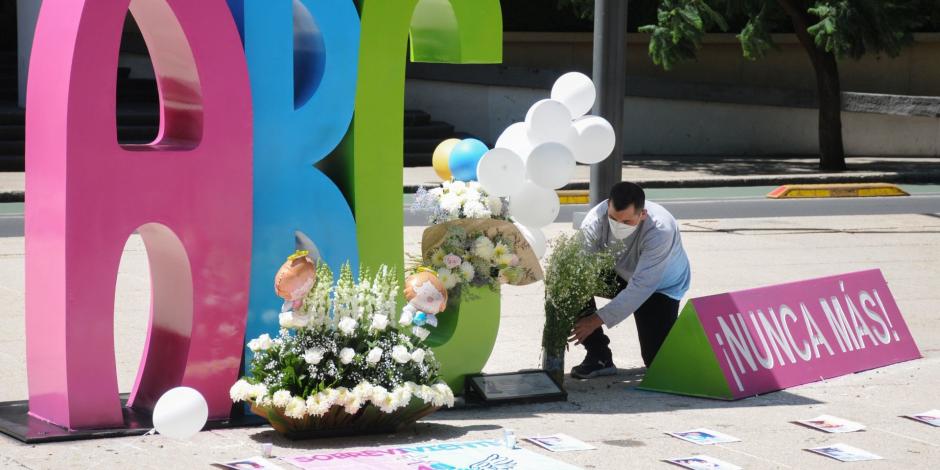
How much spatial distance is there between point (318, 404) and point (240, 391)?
0.42m

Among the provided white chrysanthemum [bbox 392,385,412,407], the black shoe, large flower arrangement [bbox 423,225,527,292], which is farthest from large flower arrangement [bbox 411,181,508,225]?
white chrysanthemum [bbox 392,385,412,407]

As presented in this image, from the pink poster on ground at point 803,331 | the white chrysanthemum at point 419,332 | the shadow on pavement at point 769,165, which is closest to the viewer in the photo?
the white chrysanthemum at point 419,332

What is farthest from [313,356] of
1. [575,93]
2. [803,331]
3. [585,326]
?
[803,331]

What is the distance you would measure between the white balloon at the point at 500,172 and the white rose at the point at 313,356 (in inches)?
65.5

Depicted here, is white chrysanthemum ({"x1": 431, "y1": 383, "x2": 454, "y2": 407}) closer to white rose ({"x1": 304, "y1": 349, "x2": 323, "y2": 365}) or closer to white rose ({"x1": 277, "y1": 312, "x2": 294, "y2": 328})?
white rose ({"x1": 304, "y1": 349, "x2": 323, "y2": 365})

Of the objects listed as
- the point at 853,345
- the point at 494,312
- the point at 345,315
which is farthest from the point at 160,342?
the point at 853,345

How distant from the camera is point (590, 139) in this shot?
8.04 meters

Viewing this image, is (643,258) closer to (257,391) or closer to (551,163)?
(551,163)

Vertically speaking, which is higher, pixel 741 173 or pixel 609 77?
pixel 609 77

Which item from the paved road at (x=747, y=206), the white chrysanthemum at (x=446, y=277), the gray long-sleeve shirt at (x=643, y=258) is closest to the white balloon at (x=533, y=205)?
the gray long-sleeve shirt at (x=643, y=258)

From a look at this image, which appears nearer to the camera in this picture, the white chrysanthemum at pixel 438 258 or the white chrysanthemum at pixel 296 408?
the white chrysanthemum at pixel 296 408

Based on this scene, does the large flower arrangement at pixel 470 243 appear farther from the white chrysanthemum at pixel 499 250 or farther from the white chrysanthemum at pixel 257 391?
the white chrysanthemum at pixel 257 391

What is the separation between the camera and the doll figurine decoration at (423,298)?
679 cm

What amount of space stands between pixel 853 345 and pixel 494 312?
8.21 feet
